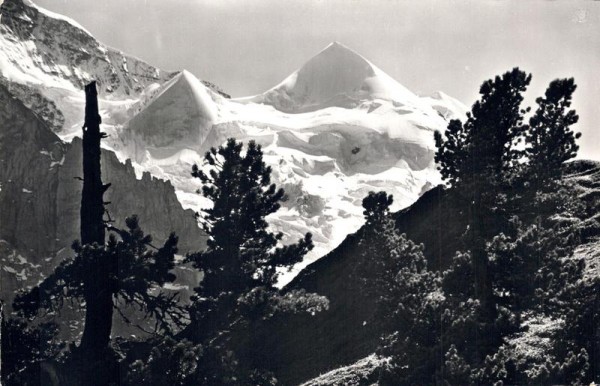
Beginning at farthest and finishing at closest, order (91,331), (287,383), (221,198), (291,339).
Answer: (221,198), (291,339), (287,383), (91,331)

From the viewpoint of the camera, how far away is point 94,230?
22578 mm

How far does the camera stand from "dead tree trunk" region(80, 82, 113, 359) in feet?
72.8


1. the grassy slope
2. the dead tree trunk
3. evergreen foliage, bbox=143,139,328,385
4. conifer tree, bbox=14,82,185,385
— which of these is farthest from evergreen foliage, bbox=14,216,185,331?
the grassy slope

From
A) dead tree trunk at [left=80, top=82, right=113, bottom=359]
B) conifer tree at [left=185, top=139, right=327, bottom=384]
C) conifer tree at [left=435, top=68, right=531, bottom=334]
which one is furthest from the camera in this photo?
conifer tree at [left=185, top=139, right=327, bottom=384]

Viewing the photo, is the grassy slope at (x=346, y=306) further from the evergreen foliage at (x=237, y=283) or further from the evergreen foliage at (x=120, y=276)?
the evergreen foliage at (x=120, y=276)

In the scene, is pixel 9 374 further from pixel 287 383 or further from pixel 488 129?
pixel 488 129

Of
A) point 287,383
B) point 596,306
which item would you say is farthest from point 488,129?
point 287,383

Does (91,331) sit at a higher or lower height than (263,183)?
lower

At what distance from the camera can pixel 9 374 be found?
25312 mm

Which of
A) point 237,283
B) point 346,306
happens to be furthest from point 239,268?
point 346,306

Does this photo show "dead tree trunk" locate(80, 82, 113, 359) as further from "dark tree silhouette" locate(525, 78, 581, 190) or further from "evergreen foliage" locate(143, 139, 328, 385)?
"dark tree silhouette" locate(525, 78, 581, 190)

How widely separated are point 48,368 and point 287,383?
29.8 feet

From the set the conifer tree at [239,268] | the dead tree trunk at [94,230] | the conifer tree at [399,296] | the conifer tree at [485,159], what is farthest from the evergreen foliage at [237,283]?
the conifer tree at [485,159]

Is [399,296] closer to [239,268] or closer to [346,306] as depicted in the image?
[346,306]
